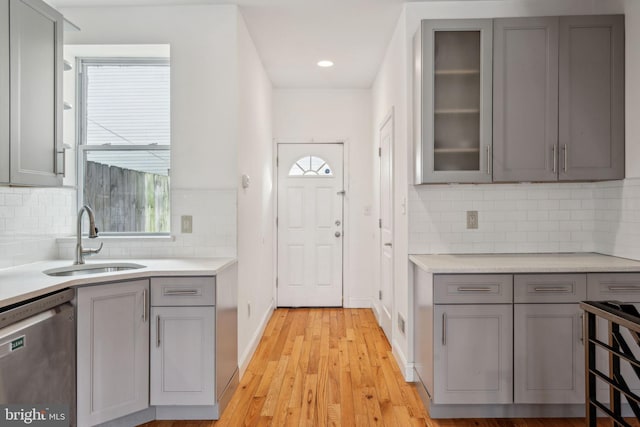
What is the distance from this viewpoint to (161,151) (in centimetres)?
324

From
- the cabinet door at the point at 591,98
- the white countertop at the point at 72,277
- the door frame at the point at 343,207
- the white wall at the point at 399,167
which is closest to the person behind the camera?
the white countertop at the point at 72,277

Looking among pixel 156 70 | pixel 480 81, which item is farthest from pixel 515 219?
pixel 156 70

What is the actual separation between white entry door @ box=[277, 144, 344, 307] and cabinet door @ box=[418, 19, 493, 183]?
8.23 ft

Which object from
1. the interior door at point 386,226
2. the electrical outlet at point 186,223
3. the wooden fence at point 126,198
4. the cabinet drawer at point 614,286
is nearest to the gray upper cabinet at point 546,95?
the cabinet drawer at point 614,286

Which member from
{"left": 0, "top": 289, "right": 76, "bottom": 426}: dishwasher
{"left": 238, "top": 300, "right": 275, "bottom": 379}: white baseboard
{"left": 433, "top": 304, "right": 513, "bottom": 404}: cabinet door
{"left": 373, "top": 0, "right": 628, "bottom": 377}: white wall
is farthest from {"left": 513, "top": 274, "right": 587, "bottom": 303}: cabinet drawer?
{"left": 0, "top": 289, "right": 76, "bottom": 426}: dishwasher

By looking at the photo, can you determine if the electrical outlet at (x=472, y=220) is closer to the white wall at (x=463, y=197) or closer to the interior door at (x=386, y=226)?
the white wall at (x=463, y=197)

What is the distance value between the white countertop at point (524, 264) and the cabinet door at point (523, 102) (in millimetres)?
526

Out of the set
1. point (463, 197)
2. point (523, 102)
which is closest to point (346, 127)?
point (463, 197)

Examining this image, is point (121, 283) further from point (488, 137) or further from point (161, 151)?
point (488, 137)

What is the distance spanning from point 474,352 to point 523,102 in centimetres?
157

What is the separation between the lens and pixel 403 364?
317 centimetres

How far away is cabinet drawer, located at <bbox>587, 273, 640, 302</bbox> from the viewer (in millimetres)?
2453

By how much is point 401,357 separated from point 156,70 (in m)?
2.85

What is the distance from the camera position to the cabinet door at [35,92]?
2178 millimetres
